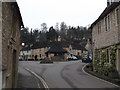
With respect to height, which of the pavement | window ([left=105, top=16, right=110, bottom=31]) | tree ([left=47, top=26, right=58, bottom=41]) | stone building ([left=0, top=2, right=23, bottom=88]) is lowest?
the pavement

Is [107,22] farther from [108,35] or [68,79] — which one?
[68,79]

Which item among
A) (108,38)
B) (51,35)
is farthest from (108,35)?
(51,35)

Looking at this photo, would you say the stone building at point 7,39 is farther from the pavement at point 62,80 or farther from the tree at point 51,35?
the tree at point 51,35

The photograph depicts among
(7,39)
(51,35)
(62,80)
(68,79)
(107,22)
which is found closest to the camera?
(7,39)

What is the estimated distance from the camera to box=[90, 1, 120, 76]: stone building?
21.4 metres

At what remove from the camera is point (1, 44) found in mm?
10070

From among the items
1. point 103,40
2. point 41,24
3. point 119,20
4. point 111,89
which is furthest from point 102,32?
point 41,24

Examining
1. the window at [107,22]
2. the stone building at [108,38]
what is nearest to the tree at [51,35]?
the stone building at [108,38]

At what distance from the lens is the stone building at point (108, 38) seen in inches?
844

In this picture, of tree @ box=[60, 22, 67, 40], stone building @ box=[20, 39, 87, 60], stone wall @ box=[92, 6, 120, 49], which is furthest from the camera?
tree @ box=[60, 22, 67, 40]

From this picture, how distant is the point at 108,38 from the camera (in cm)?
2414

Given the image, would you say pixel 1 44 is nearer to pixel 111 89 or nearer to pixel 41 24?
pixel 111 89

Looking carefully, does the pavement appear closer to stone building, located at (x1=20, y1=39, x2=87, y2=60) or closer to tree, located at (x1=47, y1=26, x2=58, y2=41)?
stone building, located at (x1=20, y1=39, x2=87, y2=60)

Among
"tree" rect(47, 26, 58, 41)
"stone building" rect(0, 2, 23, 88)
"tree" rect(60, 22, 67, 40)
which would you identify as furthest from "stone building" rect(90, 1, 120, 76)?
"tree" rect(60, 22, 67, 40)
